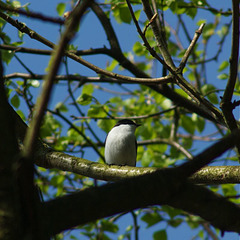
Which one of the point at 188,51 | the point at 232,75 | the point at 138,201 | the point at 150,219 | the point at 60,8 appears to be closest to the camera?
the point at 138,201

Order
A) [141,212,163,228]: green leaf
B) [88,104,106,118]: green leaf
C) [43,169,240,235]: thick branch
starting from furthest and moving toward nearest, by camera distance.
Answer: [141,212,163,228]: green leaf → [88,104,106,118]: green leaf → [43,169,240,235]: thick branch

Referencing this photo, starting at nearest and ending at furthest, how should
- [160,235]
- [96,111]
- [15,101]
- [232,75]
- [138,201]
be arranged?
[138,201] < [232,75] < [15,101] < [96,111] < [160,235]

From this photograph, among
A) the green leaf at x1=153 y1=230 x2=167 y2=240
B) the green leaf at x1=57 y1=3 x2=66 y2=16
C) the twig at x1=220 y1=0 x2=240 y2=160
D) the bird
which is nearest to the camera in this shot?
the twig at x1=220 y1=0 x2=240 y2=160

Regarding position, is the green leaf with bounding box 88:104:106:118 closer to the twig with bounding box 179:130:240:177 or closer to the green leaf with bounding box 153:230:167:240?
the green leaf with bounding box 153:230:167:240

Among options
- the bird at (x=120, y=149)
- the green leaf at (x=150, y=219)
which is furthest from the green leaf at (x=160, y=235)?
the bird at (x=120, y=149)

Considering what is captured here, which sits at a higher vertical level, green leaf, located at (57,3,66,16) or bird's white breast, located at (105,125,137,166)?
green leaf, located at (57,3,66,16)

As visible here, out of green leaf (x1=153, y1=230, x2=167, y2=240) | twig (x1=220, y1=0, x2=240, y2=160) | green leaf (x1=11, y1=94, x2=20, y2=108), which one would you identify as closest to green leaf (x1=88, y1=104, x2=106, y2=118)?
green leaf (x1=11, y1=94, x2=20, y2=108)

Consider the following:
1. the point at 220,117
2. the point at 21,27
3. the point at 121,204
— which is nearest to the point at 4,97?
the point at 121,204

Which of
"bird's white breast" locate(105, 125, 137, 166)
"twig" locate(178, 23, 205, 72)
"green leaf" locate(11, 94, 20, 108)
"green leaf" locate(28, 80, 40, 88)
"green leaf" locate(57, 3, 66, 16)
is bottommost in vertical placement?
"twig" locate(178, 23, 205, 72)

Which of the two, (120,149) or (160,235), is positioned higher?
(120,149)

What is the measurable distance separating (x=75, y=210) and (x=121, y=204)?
18cm

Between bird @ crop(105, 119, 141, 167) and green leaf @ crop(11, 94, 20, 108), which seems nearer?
green leaf @ crop(11, 94, 20, 108)

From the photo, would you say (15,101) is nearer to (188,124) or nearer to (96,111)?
(96,111)

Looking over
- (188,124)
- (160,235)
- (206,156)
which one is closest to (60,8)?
(188,124)
